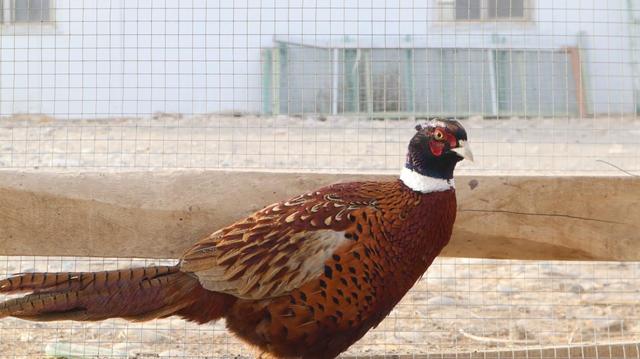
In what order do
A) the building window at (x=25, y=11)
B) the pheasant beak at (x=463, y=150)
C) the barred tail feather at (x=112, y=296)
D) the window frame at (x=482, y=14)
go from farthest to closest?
the window frame at (x=482, y=14) → the building window at (x=25, y=11) → the pheasant beak at (x=463, y=150) → the barred tail feather at (x=112, y=296)

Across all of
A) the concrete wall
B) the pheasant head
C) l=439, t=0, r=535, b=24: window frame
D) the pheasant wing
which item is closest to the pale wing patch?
the pheasant wing

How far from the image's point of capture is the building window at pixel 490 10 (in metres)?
4.51

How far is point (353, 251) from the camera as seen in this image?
2998mm

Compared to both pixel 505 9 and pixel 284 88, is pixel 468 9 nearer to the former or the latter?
pixel 505 9

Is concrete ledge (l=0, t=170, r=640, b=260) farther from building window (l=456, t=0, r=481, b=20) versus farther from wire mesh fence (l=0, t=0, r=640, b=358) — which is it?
building window (l=456, t=0, r=481, b=20)

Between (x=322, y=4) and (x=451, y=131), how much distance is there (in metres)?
1.63

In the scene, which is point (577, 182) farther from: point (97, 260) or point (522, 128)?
point (522, 128)

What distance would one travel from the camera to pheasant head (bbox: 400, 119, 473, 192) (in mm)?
3047

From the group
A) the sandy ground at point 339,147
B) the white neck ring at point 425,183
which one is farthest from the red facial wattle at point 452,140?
the sandy ground at point 339,147

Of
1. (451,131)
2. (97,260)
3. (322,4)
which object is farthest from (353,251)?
(97,260)

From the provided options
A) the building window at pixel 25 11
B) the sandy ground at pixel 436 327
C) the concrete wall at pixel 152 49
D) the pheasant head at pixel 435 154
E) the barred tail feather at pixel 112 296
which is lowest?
the sandy ground at pixel 436 327

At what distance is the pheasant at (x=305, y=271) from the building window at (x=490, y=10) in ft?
5.41

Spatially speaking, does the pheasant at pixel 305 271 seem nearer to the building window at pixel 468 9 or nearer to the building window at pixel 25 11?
the building window at pixel 468 9

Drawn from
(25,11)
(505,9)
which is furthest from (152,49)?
(505,9)
